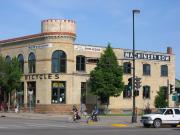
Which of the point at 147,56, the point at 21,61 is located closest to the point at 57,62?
the point at 21,61

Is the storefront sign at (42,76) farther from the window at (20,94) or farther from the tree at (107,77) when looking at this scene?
the tree at (107,77)

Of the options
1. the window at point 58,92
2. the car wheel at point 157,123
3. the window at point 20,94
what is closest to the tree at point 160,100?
the window at point 58,92

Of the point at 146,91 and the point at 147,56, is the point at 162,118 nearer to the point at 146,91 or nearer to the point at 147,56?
the point at 146,91

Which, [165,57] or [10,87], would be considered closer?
[10,87]

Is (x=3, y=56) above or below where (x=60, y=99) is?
above

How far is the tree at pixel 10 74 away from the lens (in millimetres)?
63406

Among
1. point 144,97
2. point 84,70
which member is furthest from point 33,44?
point 144,97

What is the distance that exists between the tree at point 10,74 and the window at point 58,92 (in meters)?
5.62

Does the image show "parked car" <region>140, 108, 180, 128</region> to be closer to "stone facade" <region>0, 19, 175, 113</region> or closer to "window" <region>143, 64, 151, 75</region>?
"stone facade" <region>0, 19, 175, 113</region>

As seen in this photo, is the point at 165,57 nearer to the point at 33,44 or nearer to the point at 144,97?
the point at 144,97

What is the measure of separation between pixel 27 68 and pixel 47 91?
5.71 metres

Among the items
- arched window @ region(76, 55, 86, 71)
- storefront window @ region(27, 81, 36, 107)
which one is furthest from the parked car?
storefront window @ region(27, 81, 36, 107)

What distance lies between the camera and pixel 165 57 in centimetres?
7531

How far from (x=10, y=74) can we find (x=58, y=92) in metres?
6.93
